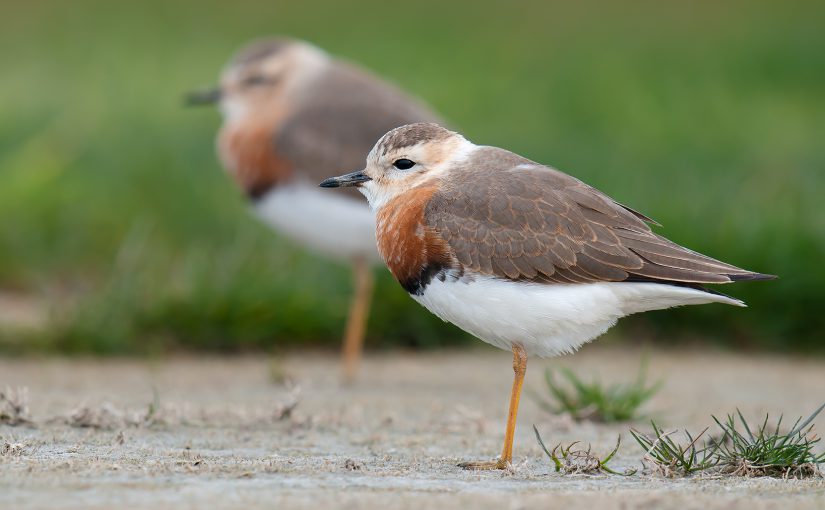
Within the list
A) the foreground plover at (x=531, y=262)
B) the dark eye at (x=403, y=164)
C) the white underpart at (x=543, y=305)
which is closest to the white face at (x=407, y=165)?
the dark eye at (x=403, y=164)

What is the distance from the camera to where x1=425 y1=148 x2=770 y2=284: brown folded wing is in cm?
560

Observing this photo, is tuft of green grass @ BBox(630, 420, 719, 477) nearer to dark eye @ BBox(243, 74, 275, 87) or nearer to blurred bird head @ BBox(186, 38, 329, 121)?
blurred bird head @ BBox(186, 38, 329, 121)

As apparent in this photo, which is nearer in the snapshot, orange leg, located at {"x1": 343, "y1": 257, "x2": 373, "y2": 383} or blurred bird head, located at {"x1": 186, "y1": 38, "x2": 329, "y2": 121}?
orange leg, located at {"x1": 343, "y1": 257, "x2": 373, "y2": 383}

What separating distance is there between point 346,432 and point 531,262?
4.24 ft

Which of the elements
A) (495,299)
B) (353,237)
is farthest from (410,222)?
(353,237)

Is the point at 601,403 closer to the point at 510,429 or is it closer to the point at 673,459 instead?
the point at 510,429

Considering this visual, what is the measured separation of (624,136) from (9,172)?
6280 mm

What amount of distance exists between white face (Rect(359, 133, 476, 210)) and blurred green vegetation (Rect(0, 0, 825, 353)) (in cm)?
274

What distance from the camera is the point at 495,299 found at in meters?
5.54

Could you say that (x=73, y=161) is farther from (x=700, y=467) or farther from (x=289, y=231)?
(x=700, y=467)

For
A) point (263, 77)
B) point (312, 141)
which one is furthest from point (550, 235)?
point (263, 77)

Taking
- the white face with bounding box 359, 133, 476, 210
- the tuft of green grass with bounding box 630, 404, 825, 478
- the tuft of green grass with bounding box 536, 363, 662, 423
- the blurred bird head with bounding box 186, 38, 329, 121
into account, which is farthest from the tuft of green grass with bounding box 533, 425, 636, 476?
the blurred bird head with bounding box 186, 38, 329, 121

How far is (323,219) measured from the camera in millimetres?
8555

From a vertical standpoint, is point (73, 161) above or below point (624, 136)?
below
